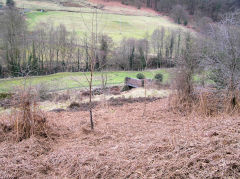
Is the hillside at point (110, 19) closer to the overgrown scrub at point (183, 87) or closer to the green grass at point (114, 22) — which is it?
the green grass at point (114, 22)

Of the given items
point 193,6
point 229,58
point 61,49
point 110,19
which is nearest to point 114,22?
point 110,19

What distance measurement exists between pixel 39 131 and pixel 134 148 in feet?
11.0

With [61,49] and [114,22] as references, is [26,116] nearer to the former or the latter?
[61,49]

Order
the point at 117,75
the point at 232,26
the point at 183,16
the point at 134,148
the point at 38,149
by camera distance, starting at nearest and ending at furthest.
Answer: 1. the point at 134,148
2. the point at 38,149
3. the point at 232,26
4. the point at 117,75
5. the point at 183,16

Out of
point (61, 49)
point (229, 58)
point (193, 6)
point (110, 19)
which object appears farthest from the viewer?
point (193, 6)

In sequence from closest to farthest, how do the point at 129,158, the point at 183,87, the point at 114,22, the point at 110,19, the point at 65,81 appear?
1. the point at 129,158
2. the point at 183,87
3. the point at 65,81
4. the point at 110,19
5. the point at 114,22

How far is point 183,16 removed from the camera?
50.8 metres

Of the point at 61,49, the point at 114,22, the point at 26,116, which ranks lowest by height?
the point at 26,116

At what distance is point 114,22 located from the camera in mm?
43844

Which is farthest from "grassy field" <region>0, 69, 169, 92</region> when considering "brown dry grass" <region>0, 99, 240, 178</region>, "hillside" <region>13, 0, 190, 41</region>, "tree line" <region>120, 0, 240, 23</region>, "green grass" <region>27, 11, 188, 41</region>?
"tree line" <region>120, 0, 240, 23</region>

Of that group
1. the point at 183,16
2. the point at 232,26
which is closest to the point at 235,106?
the point at 232,26

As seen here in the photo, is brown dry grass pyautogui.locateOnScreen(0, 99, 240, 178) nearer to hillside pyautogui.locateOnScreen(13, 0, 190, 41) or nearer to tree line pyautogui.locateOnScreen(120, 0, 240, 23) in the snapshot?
hillside pyautogui.locateOnScreen(13, 0, 190, 41)

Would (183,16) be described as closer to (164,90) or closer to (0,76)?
(164,90)

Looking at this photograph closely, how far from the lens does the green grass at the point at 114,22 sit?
3428 centimetres
